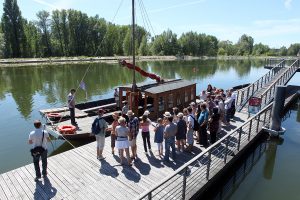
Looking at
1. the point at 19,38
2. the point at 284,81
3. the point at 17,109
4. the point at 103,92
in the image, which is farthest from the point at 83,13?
the point at 284,81

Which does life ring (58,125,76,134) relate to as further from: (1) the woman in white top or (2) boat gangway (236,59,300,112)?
(2) boat gangway (236,59,300,112)

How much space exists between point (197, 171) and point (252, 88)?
13.6 metres

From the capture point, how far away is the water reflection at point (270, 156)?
12.2 metres

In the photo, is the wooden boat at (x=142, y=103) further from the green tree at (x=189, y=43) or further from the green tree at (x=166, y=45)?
the green tree at (x=189, y=43)

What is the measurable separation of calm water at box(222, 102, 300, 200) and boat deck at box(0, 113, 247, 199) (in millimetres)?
2743

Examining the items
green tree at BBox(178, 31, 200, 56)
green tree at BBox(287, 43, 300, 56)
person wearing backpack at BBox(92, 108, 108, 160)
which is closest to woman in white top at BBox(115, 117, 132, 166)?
person wearing backpack at BBox(92, 108, 108, 160)

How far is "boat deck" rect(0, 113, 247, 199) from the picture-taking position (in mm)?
7973

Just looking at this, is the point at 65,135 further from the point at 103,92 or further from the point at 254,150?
the point at 103,92

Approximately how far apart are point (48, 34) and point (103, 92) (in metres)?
70.7

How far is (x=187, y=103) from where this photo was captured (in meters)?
18.1

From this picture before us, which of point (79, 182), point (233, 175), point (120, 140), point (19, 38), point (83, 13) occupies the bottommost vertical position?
point (233, 175)

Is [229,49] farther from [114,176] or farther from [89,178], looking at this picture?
[89,178]

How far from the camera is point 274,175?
1198cm

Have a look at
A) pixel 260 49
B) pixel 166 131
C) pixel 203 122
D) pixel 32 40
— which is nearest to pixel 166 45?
pixel 32 40
